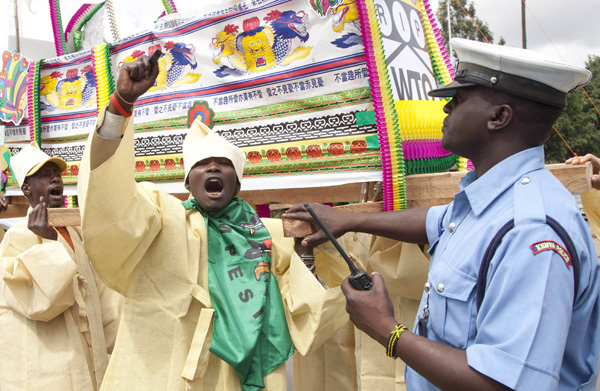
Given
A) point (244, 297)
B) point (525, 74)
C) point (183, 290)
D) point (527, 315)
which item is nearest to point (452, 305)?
point (527, 315)

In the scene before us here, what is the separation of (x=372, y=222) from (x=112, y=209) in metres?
1.03

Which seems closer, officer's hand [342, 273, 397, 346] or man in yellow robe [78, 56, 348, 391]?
officer's hand [342, 273, 397, 346]

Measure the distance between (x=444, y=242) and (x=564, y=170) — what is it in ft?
2.65

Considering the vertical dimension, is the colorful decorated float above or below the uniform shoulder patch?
above

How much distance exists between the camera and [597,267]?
1352 millimetres

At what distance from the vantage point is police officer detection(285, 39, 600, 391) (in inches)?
47.6

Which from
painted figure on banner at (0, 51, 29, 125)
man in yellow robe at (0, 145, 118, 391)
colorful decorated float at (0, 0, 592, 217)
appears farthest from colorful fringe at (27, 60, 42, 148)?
man in yellow robe at (0, 145, 118, 391)

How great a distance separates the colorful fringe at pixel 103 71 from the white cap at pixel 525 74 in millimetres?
2752

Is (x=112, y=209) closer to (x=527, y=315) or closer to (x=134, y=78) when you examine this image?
(x=134, y=78)

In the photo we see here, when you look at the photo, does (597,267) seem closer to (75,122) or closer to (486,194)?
(486,194)

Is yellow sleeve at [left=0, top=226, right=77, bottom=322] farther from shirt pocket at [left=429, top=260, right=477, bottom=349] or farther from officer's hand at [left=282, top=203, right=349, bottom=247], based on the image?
shirt pocket at [left=429, top=260, right=477, bottom=349]

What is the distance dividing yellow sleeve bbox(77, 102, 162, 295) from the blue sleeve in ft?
4.25

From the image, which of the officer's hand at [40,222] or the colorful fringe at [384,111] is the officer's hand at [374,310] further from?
the officer's hand at [40,222]

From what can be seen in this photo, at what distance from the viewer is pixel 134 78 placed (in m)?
1.80
